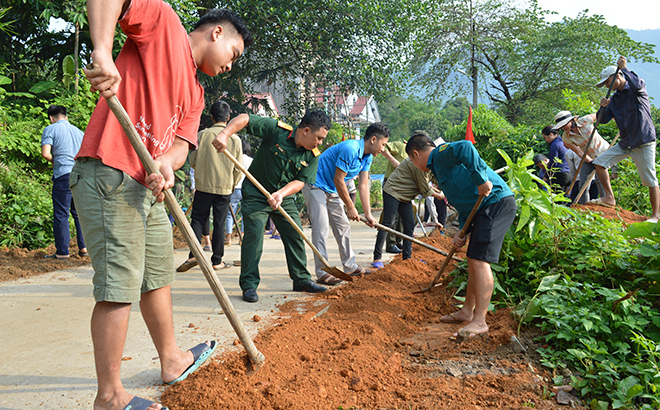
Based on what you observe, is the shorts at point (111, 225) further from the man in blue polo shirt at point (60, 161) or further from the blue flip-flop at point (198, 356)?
the man in blue polo shirt at point (60, 161)

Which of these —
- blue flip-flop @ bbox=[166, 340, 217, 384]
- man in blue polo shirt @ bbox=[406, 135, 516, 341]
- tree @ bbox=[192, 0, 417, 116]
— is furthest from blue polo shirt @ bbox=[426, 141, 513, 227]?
tree @ bbox=[192, 0, 417, 116]

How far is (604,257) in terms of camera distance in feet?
10.6

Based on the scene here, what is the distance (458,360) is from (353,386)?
31.8 inches

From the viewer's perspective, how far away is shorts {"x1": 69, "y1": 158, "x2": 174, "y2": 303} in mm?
1795

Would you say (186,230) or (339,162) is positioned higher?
(339,162)

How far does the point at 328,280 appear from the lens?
16.0ft

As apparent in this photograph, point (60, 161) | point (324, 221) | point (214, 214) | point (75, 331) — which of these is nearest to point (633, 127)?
point (324, 221)

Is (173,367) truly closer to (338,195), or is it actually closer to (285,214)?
(285,214)

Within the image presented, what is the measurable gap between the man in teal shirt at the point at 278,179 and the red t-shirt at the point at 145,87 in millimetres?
2001

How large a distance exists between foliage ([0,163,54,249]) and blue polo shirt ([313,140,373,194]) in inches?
177

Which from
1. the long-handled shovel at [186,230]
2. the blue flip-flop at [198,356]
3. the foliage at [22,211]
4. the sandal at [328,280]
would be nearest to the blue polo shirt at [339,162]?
the sandal at [328,280]

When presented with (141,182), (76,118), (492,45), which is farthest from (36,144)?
(492,45)

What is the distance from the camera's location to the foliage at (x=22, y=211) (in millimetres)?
6168

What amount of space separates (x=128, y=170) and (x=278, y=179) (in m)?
2.51
